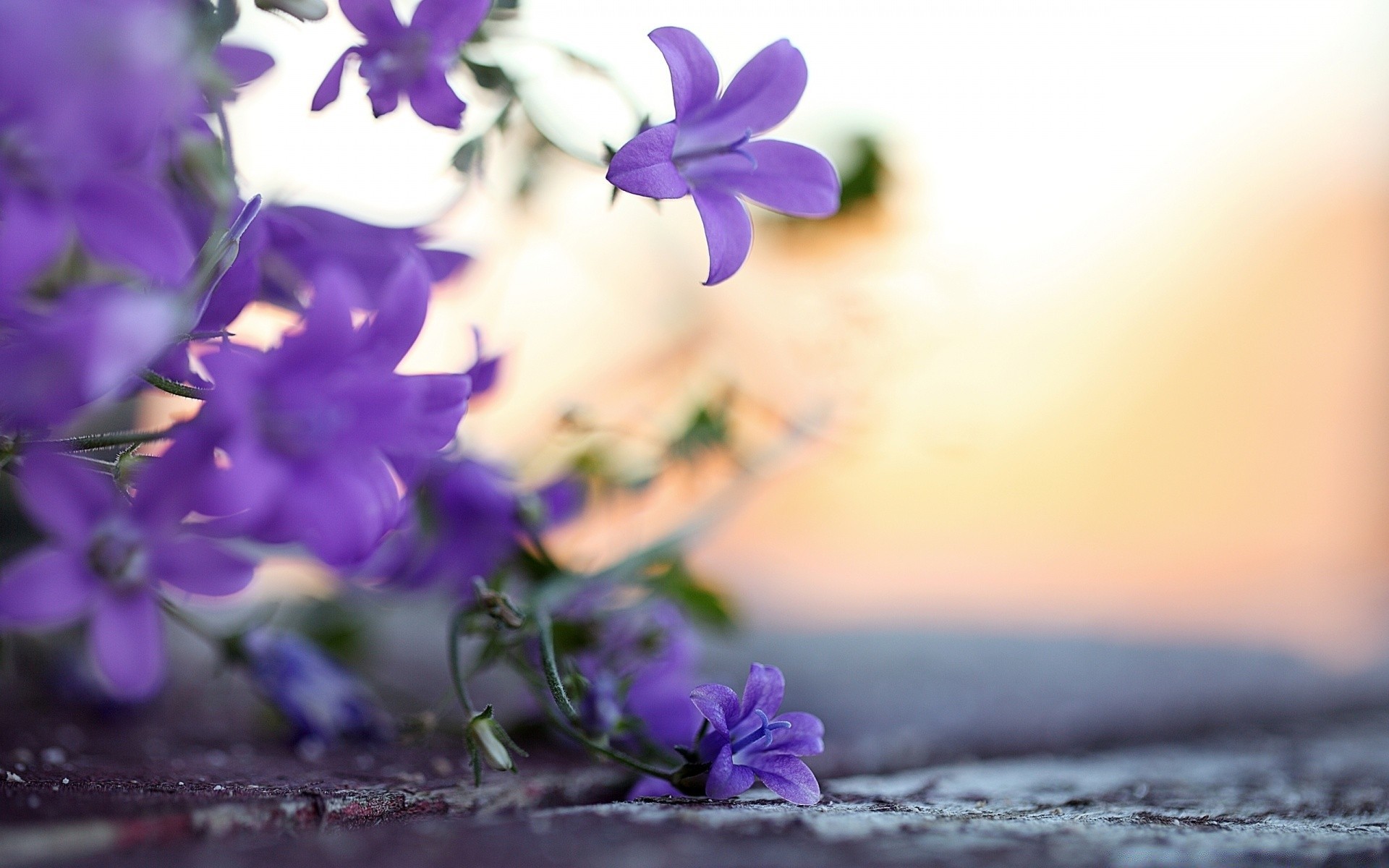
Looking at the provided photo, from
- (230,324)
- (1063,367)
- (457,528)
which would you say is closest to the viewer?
(230,324)

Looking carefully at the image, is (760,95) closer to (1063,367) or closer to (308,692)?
(308,692)

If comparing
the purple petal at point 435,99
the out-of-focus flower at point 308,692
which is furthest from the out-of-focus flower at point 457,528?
the purple petal at point 435,99

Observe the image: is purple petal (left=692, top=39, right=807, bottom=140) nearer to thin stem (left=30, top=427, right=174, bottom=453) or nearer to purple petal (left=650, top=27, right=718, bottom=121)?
purple petal (left=650, top=27, right=718, bottom=121)

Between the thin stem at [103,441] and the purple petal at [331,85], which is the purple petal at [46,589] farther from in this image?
the purple petal at [331,85]

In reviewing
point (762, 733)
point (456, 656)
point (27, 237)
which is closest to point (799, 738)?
point (762, 733)

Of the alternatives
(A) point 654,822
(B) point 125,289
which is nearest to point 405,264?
(B) point 125,289

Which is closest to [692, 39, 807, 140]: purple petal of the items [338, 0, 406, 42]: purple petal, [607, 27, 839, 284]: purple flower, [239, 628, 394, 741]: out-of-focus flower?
[607, 27, 839, 284]: purple flower
